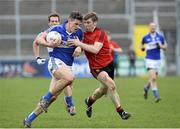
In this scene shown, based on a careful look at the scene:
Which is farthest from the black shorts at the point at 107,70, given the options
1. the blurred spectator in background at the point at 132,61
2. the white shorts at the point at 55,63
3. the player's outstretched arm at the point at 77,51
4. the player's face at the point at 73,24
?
the blurred spectator in background at the point at 132,61

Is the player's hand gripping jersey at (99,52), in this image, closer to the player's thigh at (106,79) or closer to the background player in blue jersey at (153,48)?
the player's thigh at (106,79)

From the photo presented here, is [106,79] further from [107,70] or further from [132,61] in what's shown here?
[132,61]

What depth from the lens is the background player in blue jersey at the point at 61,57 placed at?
1159cm

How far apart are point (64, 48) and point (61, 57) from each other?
0.57ft

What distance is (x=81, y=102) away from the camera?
18.1 meters

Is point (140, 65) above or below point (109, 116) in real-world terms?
below

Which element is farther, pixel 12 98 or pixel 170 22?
pixel 170 22

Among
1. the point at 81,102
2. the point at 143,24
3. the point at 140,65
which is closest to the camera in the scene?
the point at 81,102

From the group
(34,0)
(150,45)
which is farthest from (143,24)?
(150,45)

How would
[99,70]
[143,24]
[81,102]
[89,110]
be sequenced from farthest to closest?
[143,24] < [81,102] < [89,110] < [99,70]

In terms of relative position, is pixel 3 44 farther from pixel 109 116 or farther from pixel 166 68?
pixel 109 116

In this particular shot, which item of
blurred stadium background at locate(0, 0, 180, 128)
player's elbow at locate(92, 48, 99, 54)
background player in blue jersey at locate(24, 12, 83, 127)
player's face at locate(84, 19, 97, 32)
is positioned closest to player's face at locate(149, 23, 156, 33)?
player's face at locate(84, 19, 97, 32)

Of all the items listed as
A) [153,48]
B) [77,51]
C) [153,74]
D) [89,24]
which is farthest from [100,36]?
[153,48]

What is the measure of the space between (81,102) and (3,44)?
78.4 ft
